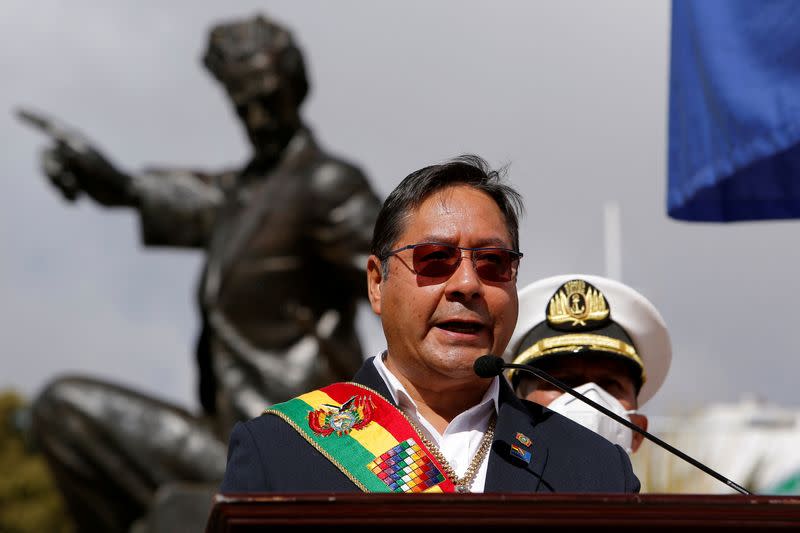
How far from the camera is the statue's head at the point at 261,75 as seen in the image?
31.1ft

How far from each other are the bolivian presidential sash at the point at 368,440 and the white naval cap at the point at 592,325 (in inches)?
50.5

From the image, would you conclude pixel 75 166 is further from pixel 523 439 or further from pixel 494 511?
pixel 494 511

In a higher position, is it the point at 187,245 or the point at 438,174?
the point at 438,174

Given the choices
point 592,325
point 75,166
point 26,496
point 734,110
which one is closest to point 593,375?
point 592,325

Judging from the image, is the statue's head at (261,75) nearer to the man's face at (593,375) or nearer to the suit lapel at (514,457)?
the man's face at (593,375)

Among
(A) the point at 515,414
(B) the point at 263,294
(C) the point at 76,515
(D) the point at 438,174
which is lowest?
(C) the point at 76,515

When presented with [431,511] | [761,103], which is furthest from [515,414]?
[761,103]

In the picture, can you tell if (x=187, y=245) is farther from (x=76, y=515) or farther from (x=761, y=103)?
(x=761, y=103)

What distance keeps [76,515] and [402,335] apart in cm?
708

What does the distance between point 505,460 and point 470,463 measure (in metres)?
0.07

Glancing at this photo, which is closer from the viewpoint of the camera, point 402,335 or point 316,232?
point 402,335

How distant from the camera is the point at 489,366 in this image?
9.69ft

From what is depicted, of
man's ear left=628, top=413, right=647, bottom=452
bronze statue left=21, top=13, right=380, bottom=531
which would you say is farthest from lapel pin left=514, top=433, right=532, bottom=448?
bronze statue left=21, top=13, right=380, bottom=531

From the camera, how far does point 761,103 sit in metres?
4.63
